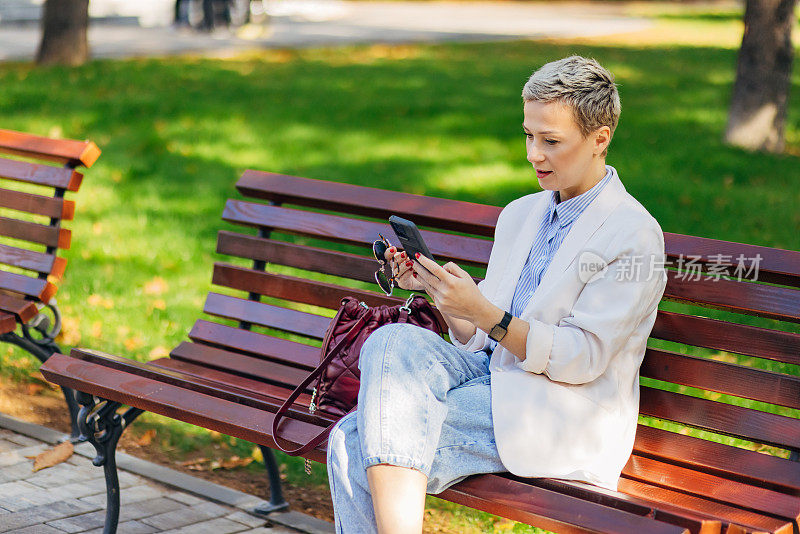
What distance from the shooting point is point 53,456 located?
4102 mm

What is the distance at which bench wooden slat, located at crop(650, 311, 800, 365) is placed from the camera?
9.73ft

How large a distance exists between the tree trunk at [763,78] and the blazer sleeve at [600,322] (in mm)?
6712

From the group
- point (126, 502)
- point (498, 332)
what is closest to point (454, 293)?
point (498, 332)

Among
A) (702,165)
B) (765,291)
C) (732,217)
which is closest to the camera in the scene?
(765,291)

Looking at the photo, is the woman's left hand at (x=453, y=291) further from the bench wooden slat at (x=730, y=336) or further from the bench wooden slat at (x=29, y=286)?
the bench wooden slat at (x=29, y=286)

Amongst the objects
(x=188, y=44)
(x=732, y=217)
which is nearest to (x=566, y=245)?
(x=732, y=217)

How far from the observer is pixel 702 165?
27.4 ft

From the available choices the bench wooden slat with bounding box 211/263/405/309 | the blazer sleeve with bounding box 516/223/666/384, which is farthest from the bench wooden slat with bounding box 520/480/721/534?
the bench wooden slat with bounding box 211/263/405/309

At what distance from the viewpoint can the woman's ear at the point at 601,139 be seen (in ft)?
9.32

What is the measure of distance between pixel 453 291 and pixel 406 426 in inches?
14.5

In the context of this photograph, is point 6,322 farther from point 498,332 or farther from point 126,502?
point 498,332

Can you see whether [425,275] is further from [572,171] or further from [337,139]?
[337,139]

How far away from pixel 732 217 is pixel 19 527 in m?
5.16

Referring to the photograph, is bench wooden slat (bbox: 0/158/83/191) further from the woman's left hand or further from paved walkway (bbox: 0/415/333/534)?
the woman's left hand
